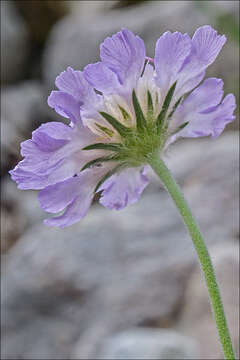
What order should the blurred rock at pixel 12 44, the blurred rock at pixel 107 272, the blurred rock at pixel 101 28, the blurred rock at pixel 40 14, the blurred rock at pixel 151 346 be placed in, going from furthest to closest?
1. the blurred rock at pixel 40 14
2. the blurred rock at pixel 12 44
3. the blurred rock at pixel 101 28
4. the blurred rock at pixel 107 272
5. the blurred rock at pixel 151 346

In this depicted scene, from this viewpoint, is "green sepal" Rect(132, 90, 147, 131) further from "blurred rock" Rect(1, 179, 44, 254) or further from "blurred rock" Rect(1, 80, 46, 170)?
"blurred rock" Rect(1, 80, 46, 170)

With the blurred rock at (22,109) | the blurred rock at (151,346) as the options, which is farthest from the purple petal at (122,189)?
the blurred rock at (22,109)

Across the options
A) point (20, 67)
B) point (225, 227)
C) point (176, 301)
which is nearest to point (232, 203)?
point (225, 227)

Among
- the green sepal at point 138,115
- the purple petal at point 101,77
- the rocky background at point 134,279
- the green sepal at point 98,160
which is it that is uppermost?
the rocky background at point 134,279

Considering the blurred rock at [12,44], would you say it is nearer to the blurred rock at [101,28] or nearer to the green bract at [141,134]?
the blurred rock at [101,28]

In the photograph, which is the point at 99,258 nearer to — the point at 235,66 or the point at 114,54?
the point at 114,54

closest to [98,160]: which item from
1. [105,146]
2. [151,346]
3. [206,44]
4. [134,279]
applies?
[105,146]
